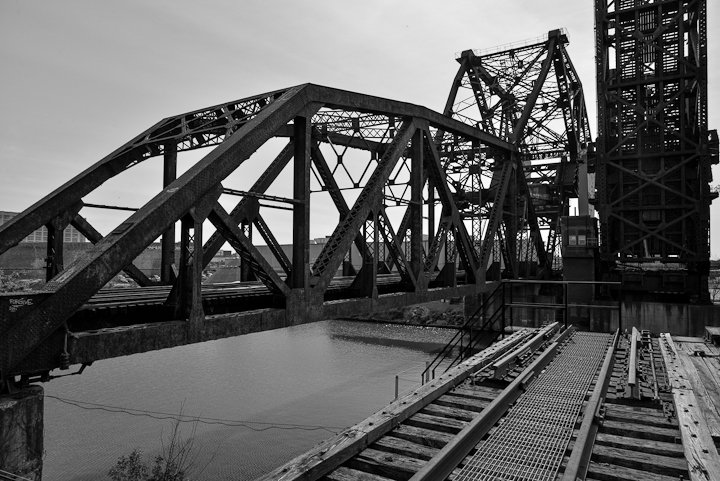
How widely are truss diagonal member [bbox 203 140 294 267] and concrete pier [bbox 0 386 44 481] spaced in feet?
23.5

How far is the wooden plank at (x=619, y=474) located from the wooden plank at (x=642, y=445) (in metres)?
0.48

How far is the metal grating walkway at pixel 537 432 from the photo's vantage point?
4215mm

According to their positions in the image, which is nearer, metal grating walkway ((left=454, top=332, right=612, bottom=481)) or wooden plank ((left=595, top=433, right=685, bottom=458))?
metal grating walkway ((left=454, top=332, right=612, bottom=481))

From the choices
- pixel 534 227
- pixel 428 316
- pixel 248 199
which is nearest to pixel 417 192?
pixel 248 199

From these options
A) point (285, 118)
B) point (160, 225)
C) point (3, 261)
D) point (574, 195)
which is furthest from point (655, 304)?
point (3, 261)

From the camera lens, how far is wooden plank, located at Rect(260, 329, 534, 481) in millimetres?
3896

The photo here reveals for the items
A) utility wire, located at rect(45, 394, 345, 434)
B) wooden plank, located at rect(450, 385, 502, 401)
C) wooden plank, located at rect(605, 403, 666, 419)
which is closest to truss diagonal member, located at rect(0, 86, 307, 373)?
wooden plank, located at rect(450, 385, 502, 401)

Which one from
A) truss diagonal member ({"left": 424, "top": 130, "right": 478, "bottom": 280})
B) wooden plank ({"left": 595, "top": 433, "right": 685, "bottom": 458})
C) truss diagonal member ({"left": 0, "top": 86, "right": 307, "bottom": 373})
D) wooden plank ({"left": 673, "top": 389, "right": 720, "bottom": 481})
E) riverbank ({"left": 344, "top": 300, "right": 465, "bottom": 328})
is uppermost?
truss diagonal member ({"left": 424, "top": 130, "right": 478, "bottom": 280})

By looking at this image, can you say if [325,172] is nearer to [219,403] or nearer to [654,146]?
[219,403]

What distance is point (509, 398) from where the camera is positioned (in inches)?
240

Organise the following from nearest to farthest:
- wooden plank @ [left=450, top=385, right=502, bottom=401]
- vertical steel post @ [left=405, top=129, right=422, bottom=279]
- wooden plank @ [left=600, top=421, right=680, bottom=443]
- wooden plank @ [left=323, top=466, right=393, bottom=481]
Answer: wooden plank @ [left=323, top=466, right=393, bottom=481], wooden plank @ [left=600, top=421, right=680, bottom=443], wooden plank @ [left=450, top=385, right=502, bottom=401], vertical steel post @ [left=405, top=129, right=422, bottom=279]

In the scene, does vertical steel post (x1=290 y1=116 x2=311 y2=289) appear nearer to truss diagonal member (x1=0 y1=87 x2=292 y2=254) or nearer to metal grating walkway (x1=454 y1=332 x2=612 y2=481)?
truss diagonal member (x1=0 y1=87 x2=292 y2=254)

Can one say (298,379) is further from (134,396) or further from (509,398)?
(509,398)

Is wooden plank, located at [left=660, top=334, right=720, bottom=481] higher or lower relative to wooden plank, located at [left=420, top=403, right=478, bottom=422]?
higher
